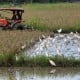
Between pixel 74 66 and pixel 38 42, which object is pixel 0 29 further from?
pixel 74 66

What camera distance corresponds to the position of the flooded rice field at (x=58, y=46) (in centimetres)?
1138

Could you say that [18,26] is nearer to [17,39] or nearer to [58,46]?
[17,39]

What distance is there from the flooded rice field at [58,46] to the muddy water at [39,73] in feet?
3.55

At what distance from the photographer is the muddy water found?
28.4 feet

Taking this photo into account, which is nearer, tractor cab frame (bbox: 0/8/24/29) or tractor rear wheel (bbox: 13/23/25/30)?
tractor cab frame (bbox: 0/8/24/29)

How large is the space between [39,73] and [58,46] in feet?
13.6

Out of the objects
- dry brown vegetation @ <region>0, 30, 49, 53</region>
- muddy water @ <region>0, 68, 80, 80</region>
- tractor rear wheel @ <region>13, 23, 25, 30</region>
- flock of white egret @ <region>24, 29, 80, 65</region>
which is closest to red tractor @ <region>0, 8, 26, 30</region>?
tractor rear wheel @ <region>13, 23, 25, 30</region>

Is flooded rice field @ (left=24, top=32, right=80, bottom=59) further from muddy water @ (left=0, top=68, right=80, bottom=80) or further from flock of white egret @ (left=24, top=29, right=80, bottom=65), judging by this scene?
muddy water @ (left=0, top=68, right=80, bottom=80)

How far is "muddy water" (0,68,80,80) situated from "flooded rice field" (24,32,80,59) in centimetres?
108

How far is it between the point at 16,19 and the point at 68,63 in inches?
327

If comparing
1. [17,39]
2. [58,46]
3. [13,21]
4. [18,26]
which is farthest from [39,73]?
[18,26]

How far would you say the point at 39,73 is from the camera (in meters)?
9.14

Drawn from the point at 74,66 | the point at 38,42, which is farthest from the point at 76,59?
the point at 38,42

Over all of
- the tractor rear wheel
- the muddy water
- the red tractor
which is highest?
the muddy water
